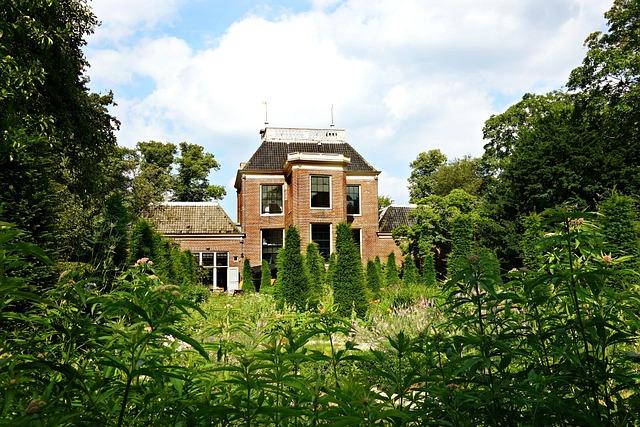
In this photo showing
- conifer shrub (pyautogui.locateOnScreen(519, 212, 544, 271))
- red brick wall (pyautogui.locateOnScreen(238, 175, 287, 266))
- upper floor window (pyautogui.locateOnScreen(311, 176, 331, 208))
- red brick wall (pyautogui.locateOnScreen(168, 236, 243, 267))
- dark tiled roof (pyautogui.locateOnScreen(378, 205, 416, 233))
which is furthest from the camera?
dark tiled roof (pyautogui.locateOnScreen(378, 205, 416, 233))

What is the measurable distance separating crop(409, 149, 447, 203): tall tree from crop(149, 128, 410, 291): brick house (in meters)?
13.4

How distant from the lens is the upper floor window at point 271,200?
27559 mm

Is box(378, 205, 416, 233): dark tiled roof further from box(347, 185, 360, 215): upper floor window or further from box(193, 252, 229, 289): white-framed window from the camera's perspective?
box(193, 252, 229, 289): white-framed window

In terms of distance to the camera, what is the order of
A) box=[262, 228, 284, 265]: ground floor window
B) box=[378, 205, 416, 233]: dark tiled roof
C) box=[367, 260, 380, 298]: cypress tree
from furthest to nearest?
1. box=[378, 205, 416, 233]: dark tiled roof
2. box=[262, 228, 284, 265]: ground floor window
3. box=[367, 260, 380, 298]: cypress tree

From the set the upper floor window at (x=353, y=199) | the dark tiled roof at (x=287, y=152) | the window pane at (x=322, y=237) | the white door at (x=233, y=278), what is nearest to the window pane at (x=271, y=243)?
the white door at (x=233, y=278)

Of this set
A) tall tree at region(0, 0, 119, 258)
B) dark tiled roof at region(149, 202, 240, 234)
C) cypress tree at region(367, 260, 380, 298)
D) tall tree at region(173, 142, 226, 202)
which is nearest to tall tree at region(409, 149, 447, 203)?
tall tree at region(173, 142, 226, 202)

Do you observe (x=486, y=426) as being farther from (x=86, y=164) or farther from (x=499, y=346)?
(x=86, y=164)

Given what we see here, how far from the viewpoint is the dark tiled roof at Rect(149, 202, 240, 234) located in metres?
26.8

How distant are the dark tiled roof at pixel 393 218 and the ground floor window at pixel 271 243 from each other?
6.11m

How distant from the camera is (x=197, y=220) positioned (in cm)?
2755

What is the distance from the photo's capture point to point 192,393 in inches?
62.6

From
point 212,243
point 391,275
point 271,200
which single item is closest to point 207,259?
point 212,243

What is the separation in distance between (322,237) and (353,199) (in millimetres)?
3331

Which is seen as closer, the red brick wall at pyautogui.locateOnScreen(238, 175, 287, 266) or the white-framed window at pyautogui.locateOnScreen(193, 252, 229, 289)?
the white-framed window at pyautogui.locateOnScreen(193, 252, 229, 289)
